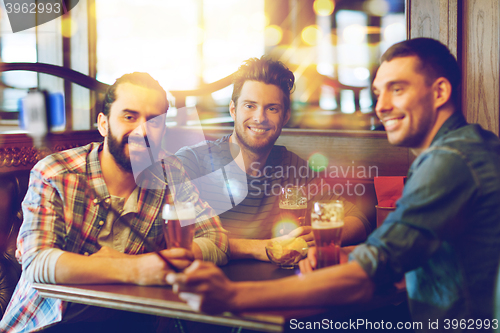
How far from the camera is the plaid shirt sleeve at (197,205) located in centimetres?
153

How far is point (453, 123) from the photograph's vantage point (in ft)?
3.90

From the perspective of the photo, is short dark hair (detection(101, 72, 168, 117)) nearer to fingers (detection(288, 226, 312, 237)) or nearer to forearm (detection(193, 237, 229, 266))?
forearm (detection(193, 237, 229, 266))

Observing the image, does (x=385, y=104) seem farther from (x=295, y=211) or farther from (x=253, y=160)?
(x=253, y=160)

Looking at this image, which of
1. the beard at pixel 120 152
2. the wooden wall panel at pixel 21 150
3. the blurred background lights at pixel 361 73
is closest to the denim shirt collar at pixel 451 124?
the beard at pixel 120 152

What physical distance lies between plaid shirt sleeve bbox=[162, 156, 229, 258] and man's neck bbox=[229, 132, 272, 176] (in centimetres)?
38

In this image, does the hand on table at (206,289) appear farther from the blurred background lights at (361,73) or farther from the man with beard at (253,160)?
the blurred background lights at (361,73)

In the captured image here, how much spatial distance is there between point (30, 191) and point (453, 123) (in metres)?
1.51

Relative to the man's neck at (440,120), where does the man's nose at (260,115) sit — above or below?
above

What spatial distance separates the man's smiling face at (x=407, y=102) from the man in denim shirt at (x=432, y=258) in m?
0.08

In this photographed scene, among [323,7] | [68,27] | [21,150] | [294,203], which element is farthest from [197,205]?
[323,7]

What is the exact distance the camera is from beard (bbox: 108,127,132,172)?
1694 millimetres

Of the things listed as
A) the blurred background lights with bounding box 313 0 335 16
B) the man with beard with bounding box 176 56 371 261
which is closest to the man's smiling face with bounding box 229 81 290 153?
the man with beard with bounding box 176 56 371 261

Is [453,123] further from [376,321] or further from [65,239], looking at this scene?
[65,239]

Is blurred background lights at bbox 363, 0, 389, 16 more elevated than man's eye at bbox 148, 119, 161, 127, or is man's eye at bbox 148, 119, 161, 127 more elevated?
blurred background lights at bbox 363, 0, 389, 16
